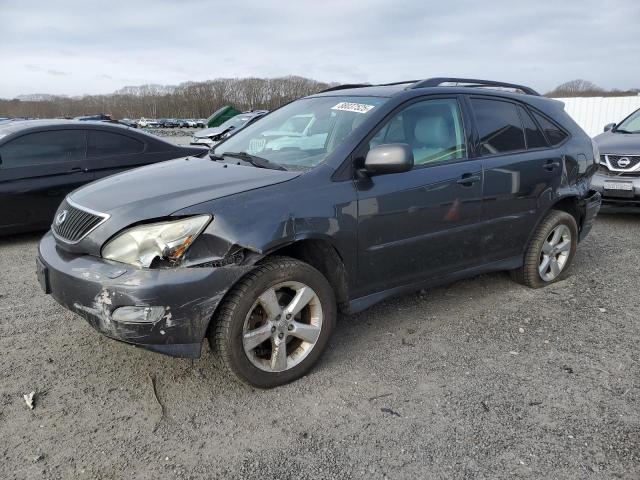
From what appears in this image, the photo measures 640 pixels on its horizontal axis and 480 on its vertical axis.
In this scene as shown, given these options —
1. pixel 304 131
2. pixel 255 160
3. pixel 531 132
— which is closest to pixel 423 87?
pixel 304 131

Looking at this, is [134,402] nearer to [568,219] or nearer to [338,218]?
[338,218]

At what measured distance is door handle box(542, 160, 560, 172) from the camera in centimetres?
432

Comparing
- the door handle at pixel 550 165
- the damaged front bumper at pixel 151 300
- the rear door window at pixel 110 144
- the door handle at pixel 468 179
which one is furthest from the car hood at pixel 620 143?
the damaged front bumper at pixel 151 300

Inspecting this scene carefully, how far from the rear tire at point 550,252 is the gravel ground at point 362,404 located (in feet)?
1.42

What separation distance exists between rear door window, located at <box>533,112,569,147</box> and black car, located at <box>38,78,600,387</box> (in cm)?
3

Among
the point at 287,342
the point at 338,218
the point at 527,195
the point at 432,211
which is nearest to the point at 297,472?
the point at 287,342

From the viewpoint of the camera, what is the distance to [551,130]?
4.54 meters

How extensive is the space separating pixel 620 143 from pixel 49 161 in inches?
295

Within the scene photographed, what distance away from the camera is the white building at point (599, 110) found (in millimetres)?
19809

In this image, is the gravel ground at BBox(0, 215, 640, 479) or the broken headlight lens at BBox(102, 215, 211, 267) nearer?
the gravel ground at BBox(0, 215, 640, 479)

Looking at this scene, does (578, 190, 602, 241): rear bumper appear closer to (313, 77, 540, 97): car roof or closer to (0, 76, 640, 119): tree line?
(313, 77, 540, 97): car roof

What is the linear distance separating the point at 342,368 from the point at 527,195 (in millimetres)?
2117

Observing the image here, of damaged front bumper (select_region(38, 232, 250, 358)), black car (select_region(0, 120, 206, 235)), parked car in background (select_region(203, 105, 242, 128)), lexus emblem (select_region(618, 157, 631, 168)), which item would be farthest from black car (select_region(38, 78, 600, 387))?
parked car in background (select_region(203, 105, 242, 128))

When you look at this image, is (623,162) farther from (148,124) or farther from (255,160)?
(148,124)
